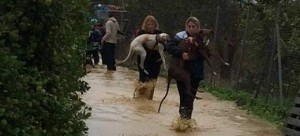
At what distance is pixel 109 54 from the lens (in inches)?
778

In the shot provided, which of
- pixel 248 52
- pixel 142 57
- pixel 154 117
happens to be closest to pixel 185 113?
pixel 154 117

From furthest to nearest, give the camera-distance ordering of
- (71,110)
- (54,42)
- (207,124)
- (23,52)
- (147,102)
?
(147,102), (207,124), (71,110), (54,42), (23,52)

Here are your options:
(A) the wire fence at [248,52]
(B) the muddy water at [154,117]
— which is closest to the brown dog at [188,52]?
(B) the muddy water at [154,117]

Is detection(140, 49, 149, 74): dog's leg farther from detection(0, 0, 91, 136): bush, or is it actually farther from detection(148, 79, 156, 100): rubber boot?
detection(0, 0, 91, 136): bush

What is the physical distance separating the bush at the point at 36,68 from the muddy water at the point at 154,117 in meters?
4.47

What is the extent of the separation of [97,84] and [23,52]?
12.0m

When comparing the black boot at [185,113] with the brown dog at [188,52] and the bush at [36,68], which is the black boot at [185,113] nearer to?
the brown dog at [188,52]

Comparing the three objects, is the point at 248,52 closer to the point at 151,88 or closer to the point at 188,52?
the point at 151,88

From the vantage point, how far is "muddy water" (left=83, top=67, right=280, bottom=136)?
30.9 ft

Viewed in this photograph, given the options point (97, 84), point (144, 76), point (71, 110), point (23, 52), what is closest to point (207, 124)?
point (144, 76)

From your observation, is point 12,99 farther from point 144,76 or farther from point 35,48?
point 144,76

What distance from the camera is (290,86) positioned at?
11.8 m

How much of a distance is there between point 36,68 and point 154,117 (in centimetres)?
713

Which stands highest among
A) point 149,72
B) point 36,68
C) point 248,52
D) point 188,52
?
point 36,68
